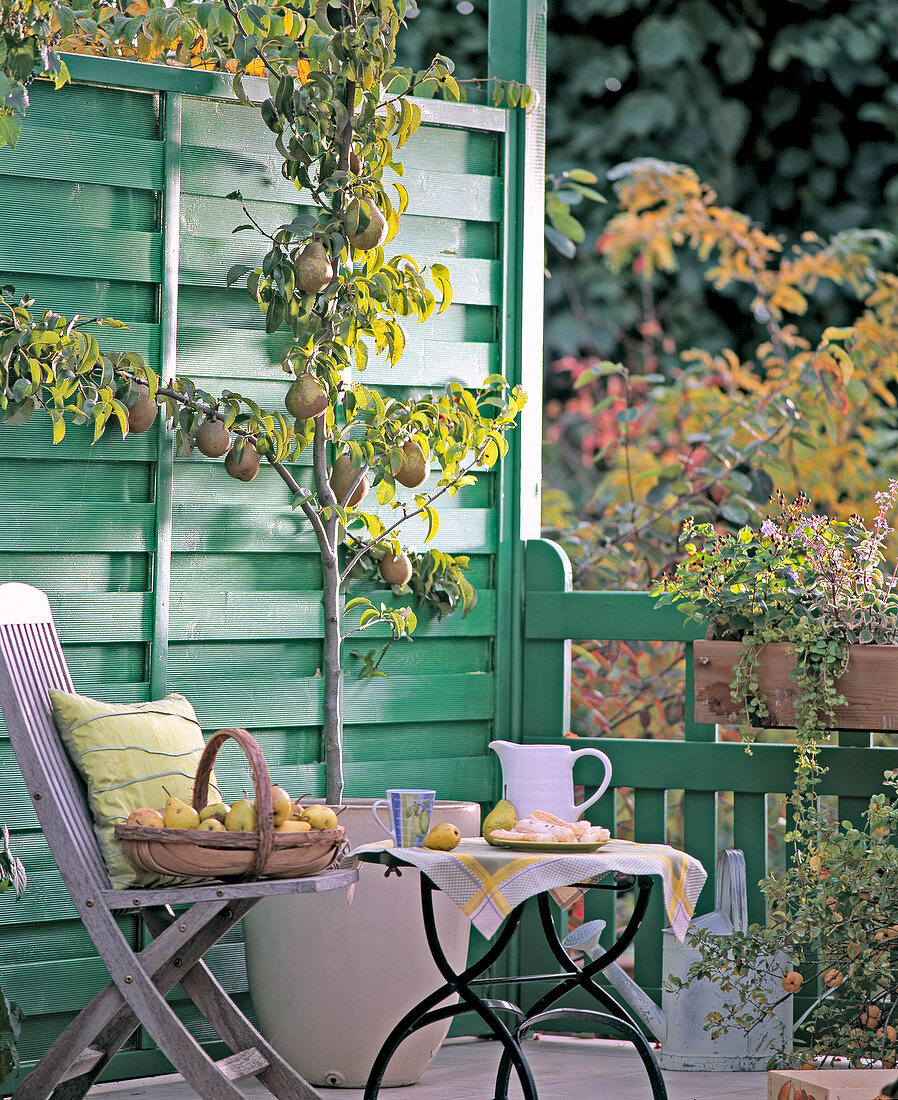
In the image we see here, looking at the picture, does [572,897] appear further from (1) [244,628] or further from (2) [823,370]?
(2) [823,370]

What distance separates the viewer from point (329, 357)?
3844 millimetres

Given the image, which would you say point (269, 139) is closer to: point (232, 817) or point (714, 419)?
point (232, 817)

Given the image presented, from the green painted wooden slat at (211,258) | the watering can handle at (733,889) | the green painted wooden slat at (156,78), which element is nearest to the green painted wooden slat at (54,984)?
the watering can handle at (733,889)

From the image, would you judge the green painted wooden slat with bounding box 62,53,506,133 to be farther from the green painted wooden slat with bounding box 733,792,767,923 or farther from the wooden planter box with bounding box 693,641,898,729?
the green painted wooden slat with bounding box 733,792,767,923

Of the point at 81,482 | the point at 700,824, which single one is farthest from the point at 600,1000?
the point at 81,482

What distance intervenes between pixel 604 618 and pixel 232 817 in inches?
62.4

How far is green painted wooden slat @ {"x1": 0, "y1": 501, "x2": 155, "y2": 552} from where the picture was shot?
3.67 metres

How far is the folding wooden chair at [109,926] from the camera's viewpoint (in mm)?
2959

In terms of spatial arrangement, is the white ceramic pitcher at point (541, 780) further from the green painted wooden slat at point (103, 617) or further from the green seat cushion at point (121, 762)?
the green painted wooden slat at point (103, 617)

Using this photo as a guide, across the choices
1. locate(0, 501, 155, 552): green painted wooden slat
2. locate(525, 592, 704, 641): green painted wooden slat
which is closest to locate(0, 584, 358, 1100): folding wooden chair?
locate(0, 501, 155, 552): green painted wooden slat

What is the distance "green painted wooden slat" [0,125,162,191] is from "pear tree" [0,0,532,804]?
0.26 meters

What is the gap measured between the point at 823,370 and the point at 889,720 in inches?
60.4

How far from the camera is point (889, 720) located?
378 cm

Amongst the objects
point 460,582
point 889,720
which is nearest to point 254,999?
point 460,582
